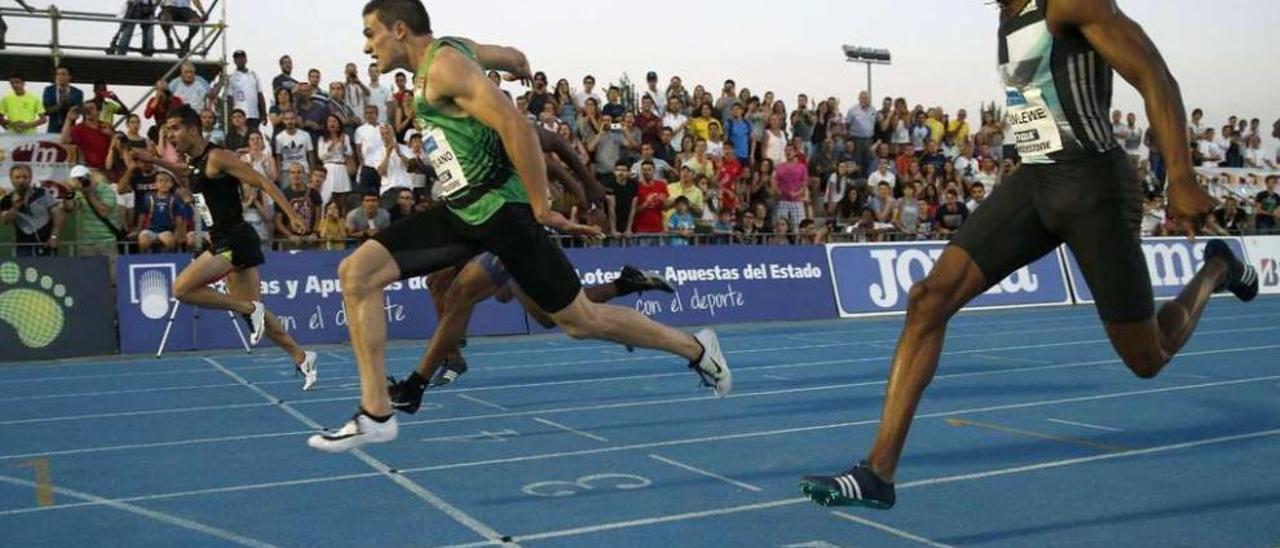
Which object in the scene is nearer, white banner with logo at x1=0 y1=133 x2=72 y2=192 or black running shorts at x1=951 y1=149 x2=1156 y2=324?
black running shorts at x1=951 y1=149 x2=1156 y2=324

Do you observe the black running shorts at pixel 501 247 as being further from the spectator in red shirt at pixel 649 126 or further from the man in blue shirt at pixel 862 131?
the man in blue shirt at pixel 862 131

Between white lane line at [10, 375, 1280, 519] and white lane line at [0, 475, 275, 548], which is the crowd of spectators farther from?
white lane line at [0, 475, 275, 548]

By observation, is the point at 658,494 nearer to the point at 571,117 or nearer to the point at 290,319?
the point at 290,319

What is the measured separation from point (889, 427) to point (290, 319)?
39.5ft

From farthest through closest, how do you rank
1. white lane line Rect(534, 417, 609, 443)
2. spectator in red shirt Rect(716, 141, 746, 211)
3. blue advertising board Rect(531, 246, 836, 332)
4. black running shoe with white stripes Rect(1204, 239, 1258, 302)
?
1. spectator in red shirt Rect(716, 141, 746, 211)
2. blue advertising board Rect(531, 246, 836, 332)
3. white lane line Rect(534, 417, 609, 443)
4. black running shoe with white stripes Rect(1204, 239, 1258, 302)

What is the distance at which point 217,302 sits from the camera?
1091 cm

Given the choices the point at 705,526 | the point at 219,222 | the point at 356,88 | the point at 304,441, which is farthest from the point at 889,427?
the point at 356,88

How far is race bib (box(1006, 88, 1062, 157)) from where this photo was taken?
455 cm

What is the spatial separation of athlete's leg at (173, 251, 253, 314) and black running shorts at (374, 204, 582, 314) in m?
5.48

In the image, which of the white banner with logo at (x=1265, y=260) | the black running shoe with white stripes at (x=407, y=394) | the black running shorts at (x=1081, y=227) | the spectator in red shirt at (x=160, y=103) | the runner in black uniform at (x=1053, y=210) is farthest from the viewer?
the white banner with logo at (x=1265, y=260)

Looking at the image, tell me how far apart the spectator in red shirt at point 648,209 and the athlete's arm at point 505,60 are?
471 inches

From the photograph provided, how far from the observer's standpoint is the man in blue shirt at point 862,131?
23.5 m

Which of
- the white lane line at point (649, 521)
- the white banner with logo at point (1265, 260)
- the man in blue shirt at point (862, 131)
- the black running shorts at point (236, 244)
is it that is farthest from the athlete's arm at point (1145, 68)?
the white banner with logo at point (1265, 260)

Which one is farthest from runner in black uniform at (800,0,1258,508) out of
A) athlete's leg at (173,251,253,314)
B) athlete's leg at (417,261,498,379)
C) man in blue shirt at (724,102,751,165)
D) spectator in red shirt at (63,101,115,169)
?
man in blue shirt at (724,102,751,165)
